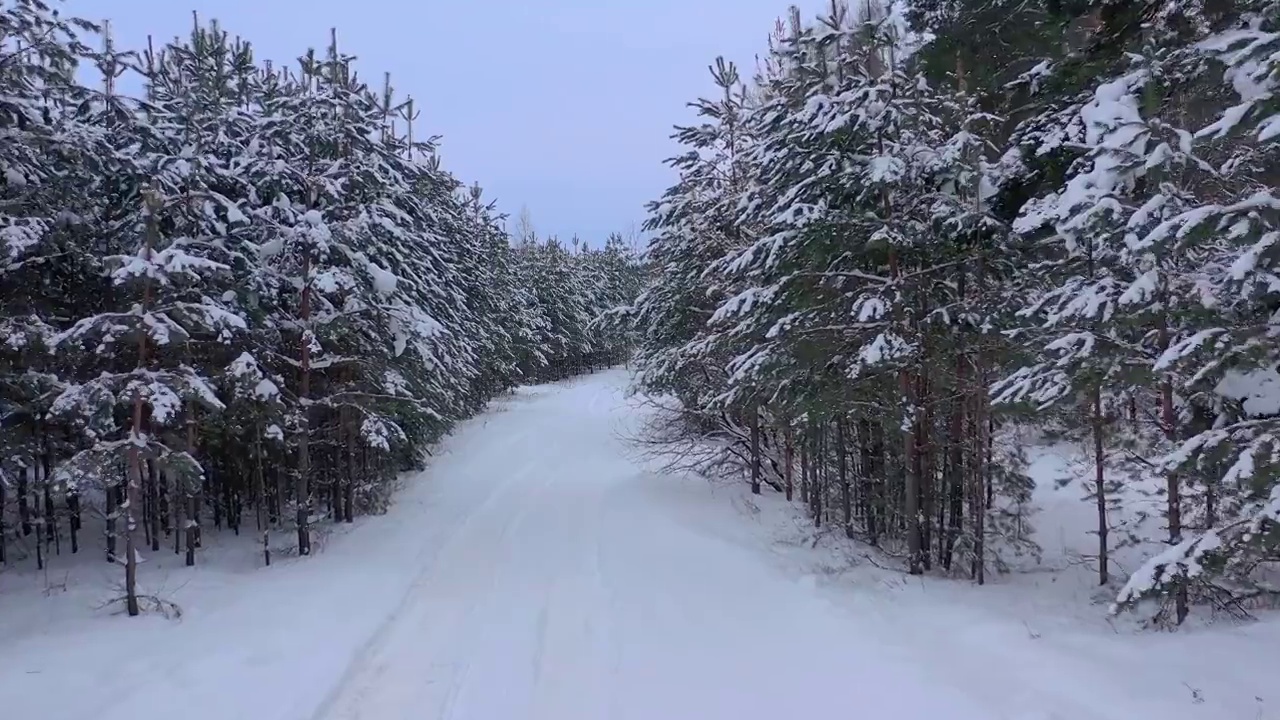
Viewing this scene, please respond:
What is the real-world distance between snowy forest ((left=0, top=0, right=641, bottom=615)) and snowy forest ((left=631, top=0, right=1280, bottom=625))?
258 inches

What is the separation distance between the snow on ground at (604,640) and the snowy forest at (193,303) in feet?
3.98

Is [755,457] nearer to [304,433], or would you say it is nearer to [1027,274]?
[1027,274]

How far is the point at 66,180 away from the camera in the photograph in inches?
396

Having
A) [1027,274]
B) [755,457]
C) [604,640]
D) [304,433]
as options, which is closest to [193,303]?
[304,433]

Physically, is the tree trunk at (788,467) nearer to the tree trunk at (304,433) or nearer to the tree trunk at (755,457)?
the tree trunk at (755,457)

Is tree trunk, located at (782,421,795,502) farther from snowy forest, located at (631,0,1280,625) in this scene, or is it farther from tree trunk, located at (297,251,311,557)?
tree trunk, located at (297,251,311,557)

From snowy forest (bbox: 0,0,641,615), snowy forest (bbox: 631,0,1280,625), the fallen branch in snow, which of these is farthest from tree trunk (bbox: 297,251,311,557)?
snowy forest (bbox: 631,0,1280,625)

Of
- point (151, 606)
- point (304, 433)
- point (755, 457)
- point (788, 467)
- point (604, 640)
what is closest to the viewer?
point (604, 640)

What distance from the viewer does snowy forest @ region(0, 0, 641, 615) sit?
28.9ft

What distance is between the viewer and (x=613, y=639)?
7766 millimetres

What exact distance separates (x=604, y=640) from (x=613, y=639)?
94mm

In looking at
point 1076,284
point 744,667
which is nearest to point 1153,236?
point 1076,284

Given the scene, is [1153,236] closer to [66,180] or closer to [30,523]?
[66,180]

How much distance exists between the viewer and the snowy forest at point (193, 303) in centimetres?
880
